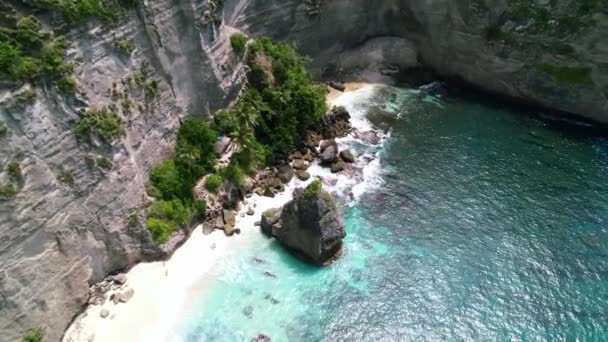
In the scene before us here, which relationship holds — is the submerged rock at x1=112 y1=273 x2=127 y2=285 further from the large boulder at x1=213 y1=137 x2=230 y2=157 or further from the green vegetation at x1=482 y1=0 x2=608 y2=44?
the green vegetation at x1=482 y1=0 x2=608 y2=44

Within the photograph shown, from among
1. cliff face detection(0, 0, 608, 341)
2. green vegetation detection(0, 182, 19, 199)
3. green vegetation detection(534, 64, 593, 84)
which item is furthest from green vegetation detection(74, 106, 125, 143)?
green vegetation detection(534, 64, 593, 84)

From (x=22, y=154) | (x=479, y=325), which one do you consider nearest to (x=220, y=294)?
(x=22, y=154)

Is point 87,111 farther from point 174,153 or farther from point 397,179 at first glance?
point 397,179

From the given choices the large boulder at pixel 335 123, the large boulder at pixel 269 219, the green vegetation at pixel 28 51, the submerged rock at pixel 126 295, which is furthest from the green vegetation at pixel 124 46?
the large boulder at pixel 335 123

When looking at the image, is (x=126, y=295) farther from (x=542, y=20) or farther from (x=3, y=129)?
(x=542, y=20)

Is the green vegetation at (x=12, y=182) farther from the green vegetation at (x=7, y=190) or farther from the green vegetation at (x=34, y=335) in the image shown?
the green vegetation at (x=34, y=335)

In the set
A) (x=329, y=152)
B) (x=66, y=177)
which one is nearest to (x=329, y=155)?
(x=329, y=152)

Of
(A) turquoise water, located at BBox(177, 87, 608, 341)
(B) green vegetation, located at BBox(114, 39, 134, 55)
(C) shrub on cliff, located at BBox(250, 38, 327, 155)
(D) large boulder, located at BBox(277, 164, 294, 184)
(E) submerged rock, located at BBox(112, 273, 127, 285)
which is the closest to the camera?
(A) turquoise water, located at BBox(177, 87, 608, 341)
